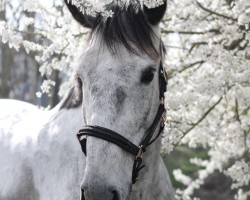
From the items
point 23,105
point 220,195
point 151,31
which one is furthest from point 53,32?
point 220,195

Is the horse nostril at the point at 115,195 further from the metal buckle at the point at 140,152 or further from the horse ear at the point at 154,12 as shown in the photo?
the horse ear at the point at 154,12

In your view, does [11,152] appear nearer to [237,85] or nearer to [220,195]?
[237,85]

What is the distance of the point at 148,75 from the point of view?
11.0 ft

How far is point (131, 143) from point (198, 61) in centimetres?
310

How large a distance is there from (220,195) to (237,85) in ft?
28.2

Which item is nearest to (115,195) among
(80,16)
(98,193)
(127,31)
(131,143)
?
(98,193)

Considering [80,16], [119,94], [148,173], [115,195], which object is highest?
[80,16]

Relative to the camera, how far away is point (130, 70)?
3.28 meters

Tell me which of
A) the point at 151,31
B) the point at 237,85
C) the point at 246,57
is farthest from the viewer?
the point at 246,57

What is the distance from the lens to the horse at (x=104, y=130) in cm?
312

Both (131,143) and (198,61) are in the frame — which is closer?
(131,143)

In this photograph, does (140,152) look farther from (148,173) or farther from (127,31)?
(127,31)

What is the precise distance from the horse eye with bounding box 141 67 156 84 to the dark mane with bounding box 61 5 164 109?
0.09 m

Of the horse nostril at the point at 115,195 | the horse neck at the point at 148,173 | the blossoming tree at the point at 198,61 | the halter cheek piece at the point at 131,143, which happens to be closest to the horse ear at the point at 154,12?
the halter cheek piece at the point at 131,143
